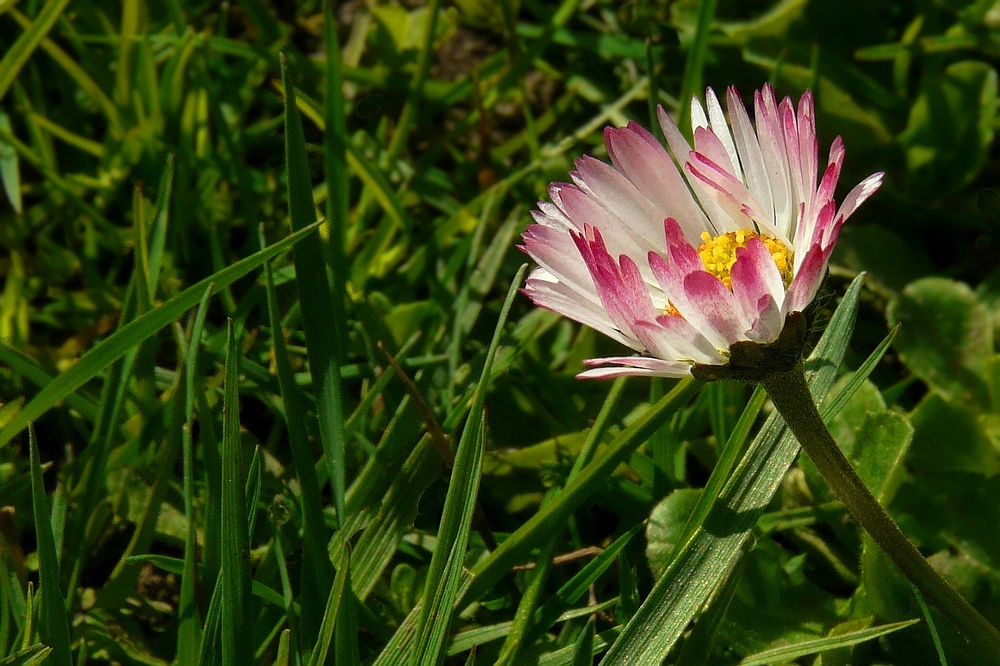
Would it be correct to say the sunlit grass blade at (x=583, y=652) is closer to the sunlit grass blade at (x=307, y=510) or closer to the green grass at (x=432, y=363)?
the green grass at (x=432, y=363)

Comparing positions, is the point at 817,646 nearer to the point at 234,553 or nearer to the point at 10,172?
the point at 234,553

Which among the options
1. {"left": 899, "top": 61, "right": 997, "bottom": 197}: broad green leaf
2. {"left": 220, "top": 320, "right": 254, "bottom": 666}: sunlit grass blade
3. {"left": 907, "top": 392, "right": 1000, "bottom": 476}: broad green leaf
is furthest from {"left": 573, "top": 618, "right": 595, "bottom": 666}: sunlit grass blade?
{"left": 899, "top": 61, "right": 997, "bottom": 197}: broad green leaf

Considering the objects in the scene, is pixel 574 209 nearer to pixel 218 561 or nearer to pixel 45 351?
pixel 218 561

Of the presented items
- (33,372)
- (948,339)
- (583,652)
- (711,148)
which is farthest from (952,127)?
(33,372)

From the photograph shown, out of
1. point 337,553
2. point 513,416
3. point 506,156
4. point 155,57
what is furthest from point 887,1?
point 337,553

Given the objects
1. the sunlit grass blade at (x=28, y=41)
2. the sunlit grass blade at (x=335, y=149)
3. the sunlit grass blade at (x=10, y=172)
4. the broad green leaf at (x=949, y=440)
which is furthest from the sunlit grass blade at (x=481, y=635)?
the sunlit grass blade at (x=28, y=41)

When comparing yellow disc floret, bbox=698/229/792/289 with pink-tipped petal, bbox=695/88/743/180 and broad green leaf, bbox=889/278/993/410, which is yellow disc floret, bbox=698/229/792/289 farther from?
broad green leaf, bbox=889/278/993/410
